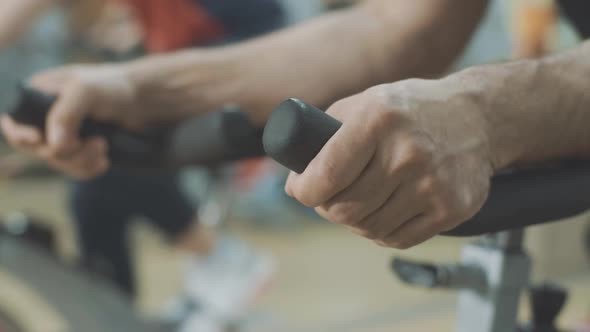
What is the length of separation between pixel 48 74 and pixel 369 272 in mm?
1729

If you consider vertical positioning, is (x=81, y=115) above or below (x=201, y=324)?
above

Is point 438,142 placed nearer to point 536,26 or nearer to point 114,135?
point 114,135

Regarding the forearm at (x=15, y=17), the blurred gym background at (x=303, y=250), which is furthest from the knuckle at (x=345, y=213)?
the forearm at (x=15, y=17)

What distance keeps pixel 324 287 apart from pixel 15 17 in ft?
4.40

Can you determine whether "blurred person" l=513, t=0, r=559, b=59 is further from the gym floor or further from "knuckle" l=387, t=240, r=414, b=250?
"knuckle" l=387, t=240, r=414, b=250

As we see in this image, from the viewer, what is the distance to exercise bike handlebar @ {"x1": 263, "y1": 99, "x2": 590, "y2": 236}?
0.40 meters

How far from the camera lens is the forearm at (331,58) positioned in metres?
0.78

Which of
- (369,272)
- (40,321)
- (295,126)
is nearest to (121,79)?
(295,126)

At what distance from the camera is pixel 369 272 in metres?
2.44

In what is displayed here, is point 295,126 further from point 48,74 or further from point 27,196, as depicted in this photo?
point 27,196

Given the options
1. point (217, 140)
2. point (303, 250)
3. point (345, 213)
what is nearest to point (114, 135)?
point (217, 140)

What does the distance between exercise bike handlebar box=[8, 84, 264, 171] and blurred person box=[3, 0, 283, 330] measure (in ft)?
2.46

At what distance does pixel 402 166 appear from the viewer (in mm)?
403

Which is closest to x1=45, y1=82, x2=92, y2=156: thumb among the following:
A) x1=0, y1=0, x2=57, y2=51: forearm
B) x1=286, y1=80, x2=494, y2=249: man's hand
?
x1=286, y1=80, x2=494, y2=249: man's hand
